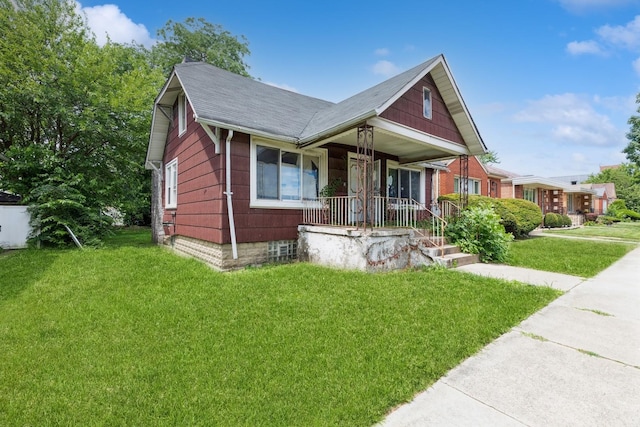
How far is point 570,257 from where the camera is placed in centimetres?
848

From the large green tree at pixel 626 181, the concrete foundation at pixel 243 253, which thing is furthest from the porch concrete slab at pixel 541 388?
the large green tree at pixel 626 181

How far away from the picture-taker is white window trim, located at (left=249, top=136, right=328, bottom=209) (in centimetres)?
717

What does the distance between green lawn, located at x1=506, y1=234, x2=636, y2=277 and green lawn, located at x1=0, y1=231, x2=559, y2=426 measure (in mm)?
2693

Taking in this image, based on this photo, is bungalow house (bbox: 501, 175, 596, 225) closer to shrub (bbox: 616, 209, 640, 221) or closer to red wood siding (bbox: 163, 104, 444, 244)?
shrub (bbox: 616, 209, 640, 221)

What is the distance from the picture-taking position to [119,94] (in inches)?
522

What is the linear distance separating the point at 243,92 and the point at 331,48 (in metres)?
5.74

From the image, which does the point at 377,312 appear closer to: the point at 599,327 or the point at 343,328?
the point at 343,328

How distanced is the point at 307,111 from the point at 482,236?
21.6 feet

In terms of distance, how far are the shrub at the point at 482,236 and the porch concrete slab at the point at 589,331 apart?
11.5ft

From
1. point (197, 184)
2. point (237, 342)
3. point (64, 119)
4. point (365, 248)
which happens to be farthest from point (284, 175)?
point (64, 119)

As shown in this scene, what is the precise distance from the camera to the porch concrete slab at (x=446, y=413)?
2.20m

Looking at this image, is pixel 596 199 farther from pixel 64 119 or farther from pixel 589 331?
pixel 64 119

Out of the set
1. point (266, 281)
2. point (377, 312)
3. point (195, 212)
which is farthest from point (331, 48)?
point (377, 312)

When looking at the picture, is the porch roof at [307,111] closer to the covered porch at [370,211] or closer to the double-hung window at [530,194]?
the covered porch at [370,211]
